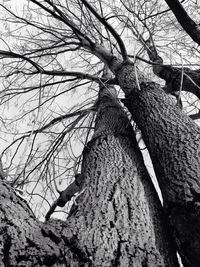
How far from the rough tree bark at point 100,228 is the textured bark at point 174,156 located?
100 millimetres

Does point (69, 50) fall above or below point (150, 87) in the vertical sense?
above

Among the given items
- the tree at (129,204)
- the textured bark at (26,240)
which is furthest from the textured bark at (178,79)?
the textured bark at (26,240)

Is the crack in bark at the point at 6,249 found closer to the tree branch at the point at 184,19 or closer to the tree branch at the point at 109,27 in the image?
the tree branch at the point at 184,19

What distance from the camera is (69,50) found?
4117 mm

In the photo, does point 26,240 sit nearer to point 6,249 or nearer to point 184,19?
point 6,249

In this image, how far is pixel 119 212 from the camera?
1.38 meters

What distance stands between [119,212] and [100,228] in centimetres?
17

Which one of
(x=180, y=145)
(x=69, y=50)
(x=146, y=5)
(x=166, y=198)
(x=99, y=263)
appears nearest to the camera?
(x=99, y=263)

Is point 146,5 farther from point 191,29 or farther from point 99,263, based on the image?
point 99,263

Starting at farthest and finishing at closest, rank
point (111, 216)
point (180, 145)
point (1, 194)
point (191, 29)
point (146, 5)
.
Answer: point (146, 5) → point (191, 29) → point (180, 145) → point (111, 216) → point (1, 194)

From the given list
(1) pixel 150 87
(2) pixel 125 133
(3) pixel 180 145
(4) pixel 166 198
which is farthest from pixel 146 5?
(4) pixel 166 198

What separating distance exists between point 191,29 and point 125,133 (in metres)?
0.86

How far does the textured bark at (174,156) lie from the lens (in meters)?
1.28

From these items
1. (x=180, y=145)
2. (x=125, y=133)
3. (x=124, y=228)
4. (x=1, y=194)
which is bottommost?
(x=124, y=228)
